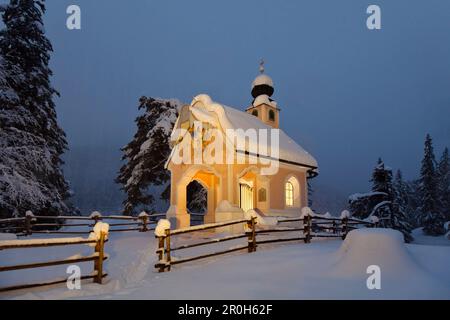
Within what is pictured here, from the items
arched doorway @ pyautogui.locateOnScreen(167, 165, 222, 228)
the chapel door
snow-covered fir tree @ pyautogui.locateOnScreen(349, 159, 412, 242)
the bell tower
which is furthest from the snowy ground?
snow-covered fir tree @ pyautogui.locateOnScreen(349, 159, 412, 242)

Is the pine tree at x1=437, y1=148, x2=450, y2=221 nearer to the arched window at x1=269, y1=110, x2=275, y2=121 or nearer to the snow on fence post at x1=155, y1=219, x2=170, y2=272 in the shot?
the arched window at x1=269, y1=110, x2=275, y2=121

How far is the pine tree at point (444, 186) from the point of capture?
143ft

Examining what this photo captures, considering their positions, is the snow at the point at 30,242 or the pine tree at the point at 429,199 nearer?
the snow at the point at 30,242

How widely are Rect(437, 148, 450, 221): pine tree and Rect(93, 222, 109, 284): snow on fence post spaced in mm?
47421

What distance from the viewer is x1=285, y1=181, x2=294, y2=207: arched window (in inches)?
731

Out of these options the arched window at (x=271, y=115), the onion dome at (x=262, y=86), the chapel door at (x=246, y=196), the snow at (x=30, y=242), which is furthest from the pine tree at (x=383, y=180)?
the snow at (x=30, y=242)

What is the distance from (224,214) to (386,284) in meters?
9.06

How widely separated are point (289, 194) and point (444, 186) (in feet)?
137

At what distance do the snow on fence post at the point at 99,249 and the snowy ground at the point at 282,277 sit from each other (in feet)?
0.83

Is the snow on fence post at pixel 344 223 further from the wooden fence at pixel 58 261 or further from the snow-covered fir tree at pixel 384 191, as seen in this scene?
the snow-covered fir tree at pixel 384 191

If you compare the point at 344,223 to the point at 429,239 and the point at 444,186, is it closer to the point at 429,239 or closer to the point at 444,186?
the point at 429,239

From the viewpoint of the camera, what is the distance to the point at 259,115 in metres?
23.7
